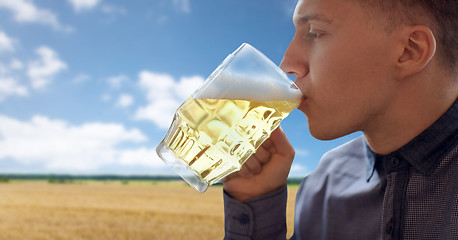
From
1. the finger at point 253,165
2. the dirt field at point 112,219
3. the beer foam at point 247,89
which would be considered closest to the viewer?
the beer foam at point 247,89

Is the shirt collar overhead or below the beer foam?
below

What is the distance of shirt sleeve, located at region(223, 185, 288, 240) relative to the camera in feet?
3.07

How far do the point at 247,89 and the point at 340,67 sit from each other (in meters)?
0.18

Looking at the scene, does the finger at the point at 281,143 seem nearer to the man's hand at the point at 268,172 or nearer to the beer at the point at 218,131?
the man's hand at the point at 268,172

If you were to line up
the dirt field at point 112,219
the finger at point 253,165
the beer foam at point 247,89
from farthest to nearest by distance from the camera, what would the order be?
the dirt field at point 112,219 → the finger at point 253,165 → the beer foam at point 247,89

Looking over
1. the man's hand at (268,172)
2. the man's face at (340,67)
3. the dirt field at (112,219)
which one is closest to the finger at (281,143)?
the man's hand at (268,172)

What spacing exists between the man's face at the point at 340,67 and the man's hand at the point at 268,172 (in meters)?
0.16

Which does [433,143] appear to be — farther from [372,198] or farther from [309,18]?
[309,18]

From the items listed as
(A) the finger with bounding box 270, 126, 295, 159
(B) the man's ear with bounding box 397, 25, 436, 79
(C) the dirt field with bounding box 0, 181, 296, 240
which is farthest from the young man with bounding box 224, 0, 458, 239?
(C) the dirt field with bounding box 0, 181, 296, 240

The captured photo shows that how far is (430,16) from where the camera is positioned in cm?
78

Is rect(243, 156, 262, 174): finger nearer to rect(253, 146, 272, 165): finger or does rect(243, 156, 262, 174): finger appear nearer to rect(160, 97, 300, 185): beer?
→ rect(253, 146, 272, 165): finger

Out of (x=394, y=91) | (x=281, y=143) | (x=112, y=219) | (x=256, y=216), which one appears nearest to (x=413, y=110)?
(x=394, y=91)

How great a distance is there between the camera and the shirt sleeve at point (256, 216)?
937 mm

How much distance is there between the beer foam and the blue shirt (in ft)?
0.91
